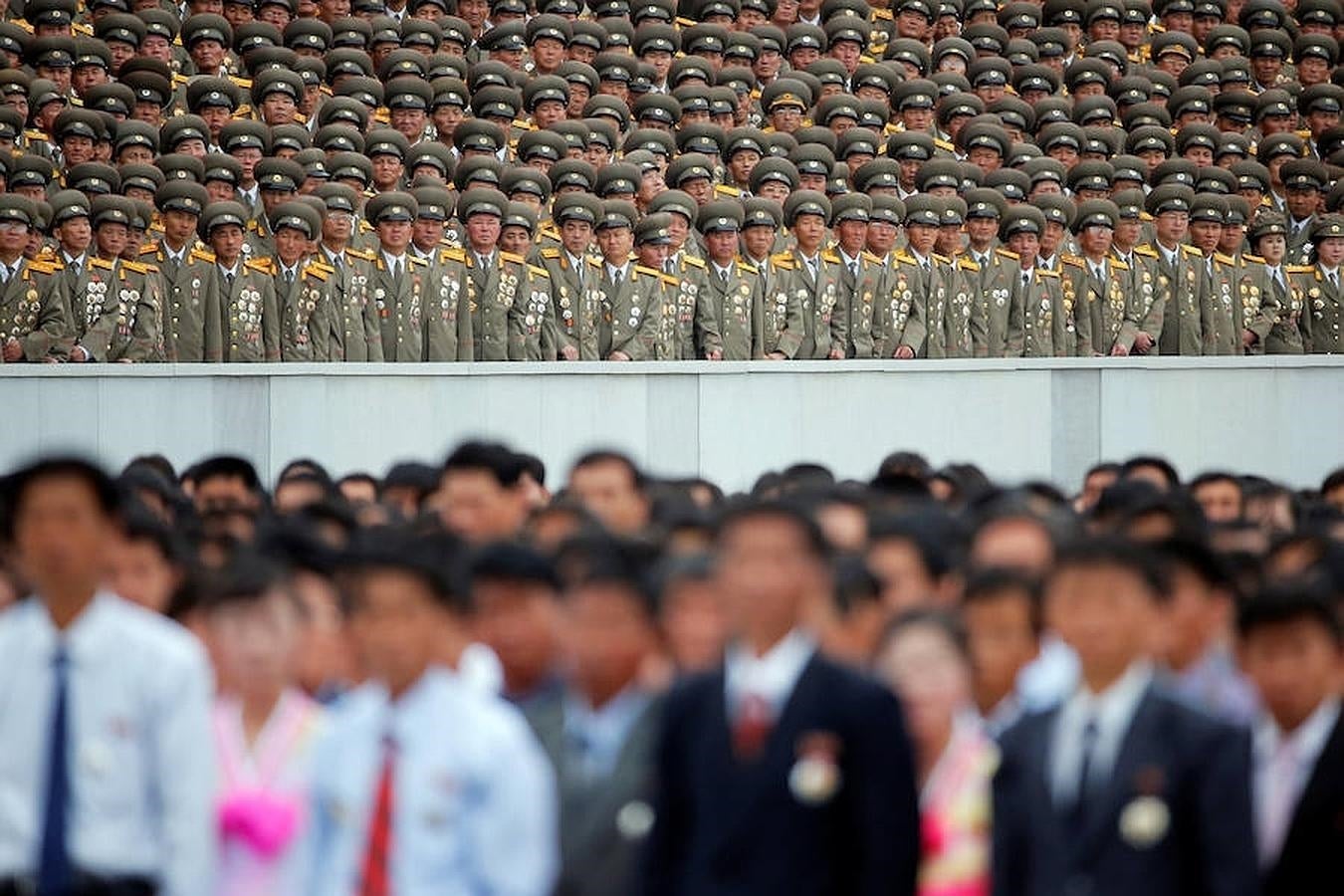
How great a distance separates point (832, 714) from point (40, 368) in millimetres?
10612

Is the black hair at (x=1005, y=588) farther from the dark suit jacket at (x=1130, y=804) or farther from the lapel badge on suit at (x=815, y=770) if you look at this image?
the lapel badge on suit at (x=815, y=770)

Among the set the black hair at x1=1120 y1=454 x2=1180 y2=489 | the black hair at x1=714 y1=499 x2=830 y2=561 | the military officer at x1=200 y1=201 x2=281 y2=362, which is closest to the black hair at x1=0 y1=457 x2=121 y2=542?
the black hair at x1=714 y1=499 x2=830 y2=561

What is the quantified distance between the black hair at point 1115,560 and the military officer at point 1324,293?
1540cm

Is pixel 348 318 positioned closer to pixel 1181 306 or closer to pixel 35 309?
pixel 35 309

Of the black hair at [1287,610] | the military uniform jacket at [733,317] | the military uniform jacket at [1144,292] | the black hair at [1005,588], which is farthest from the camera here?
the military uniform jacket at [1144,292]

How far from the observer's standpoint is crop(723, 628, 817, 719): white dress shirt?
15.3ft

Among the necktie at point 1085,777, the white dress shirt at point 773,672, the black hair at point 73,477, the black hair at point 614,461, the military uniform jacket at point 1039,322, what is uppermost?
the military uniform jacket at point 1039,322

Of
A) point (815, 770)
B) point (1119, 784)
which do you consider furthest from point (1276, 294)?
point (815, 770)

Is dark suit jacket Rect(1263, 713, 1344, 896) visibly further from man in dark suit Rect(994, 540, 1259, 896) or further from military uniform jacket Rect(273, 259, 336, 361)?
military uniform jacket Rect(273, 259, 336, 361)

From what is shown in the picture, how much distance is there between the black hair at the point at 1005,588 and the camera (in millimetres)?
6090

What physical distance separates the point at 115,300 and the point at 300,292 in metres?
1.22

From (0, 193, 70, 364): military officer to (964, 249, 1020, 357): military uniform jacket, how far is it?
6.44 meters

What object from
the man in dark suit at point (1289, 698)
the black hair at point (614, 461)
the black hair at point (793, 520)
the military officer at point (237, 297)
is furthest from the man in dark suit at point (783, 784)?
the military officer at point (237, 297)

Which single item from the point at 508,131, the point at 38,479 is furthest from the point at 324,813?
the point at 508,131
